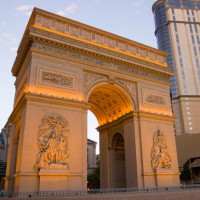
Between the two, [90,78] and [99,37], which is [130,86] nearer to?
[90,78]

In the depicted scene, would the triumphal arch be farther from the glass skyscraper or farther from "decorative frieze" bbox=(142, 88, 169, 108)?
the glass skyscraper

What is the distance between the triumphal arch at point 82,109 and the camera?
16891 millimetres

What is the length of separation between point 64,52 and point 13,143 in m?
9.31

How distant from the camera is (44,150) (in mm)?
16703

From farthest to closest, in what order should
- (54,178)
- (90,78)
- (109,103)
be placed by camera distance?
(109,103) → (90,78) → (54,178)

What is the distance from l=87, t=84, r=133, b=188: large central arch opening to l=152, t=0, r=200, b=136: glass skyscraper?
56.0 metres

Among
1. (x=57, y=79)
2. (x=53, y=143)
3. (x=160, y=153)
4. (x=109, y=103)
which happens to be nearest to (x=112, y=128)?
(x=109, y=103)

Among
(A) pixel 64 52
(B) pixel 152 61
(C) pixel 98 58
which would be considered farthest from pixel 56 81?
(B) pixel 152 61

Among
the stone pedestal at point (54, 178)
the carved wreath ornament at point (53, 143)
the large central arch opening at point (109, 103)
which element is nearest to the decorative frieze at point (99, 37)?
the large central arch opening at point (109, 103)

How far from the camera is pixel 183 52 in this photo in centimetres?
8375

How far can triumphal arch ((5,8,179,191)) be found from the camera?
16.9 meters

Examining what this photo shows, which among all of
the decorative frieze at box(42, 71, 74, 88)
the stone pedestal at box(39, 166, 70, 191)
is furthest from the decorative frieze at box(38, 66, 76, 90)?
Answer: the stone pedestal at box(39, 166, 70, 191)

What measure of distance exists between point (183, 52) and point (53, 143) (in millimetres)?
76897

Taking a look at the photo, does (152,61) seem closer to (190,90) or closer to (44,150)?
(44,150)
